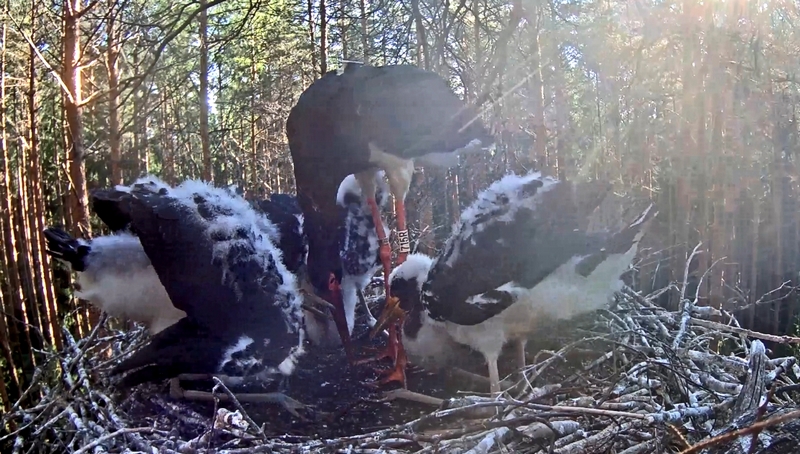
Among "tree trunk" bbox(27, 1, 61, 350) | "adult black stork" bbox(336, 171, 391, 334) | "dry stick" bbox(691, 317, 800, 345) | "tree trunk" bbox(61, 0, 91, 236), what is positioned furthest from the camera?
"tree trunk" bbox(27, 1, 61, 350)

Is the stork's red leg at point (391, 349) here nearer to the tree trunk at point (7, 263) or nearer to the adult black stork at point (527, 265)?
the adult black stork at point (527, 265)

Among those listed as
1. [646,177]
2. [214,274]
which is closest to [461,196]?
[646,177]

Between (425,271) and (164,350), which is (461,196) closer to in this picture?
(425,271)

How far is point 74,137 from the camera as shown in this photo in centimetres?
531

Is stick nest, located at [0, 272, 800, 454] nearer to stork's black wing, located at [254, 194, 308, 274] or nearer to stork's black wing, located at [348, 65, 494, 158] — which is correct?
stork's black wing, located at [254, 194, 308, 274]

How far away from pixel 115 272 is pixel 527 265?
5.81 ft

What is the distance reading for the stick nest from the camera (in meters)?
1.49

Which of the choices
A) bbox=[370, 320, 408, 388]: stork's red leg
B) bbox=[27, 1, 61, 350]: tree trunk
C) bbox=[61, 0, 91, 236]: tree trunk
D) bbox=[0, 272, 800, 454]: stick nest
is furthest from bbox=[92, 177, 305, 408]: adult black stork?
bbox=[27, 1, 61, 350]: tree trunk

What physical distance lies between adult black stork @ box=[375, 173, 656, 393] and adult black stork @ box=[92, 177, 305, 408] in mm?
614

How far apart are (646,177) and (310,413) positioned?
7914 millimetres

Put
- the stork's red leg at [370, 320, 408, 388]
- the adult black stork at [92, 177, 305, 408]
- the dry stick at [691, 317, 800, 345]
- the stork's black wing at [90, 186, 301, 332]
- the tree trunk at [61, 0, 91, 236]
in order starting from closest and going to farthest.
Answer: the dry stick at [691, 317, 800, 345], the adult black stork at [92, 177, 305, 408], the stork's black wing at [90, 186, 301, 332], the stork's red leg at [370, 320, 408, 388], the tree trunk at [61, 0, 91, 236]

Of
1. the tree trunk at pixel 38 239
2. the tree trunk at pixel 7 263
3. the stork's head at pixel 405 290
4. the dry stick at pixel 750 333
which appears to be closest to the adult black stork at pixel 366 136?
the stork's head at pixel 405 290

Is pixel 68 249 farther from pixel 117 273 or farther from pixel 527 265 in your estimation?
pixel 527 265

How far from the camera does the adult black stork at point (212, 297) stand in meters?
2.35
